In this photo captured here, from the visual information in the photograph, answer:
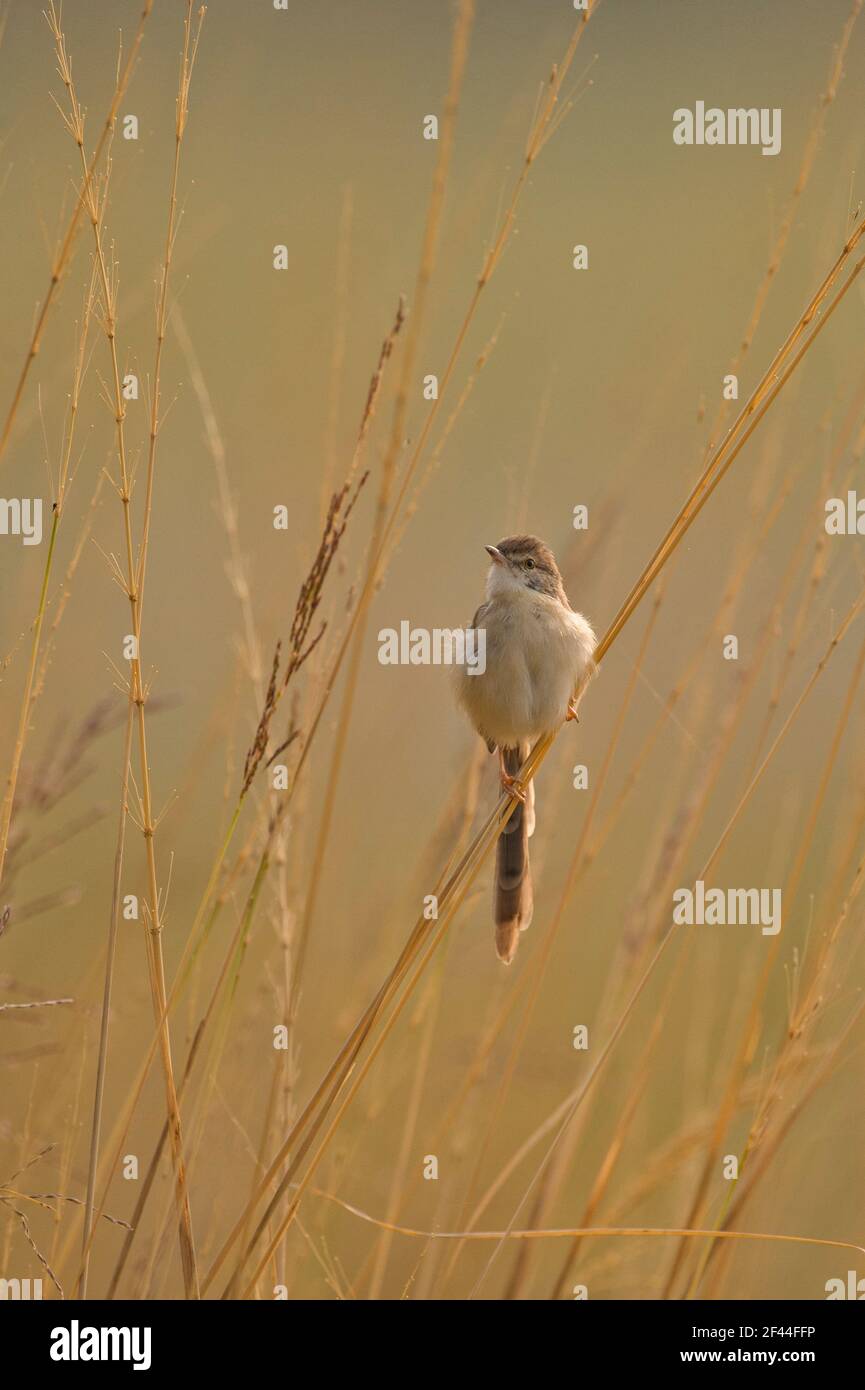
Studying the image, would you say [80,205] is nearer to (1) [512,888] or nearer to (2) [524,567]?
(1) [512,888]

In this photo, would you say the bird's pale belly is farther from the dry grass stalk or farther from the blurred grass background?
the dry grass stalk

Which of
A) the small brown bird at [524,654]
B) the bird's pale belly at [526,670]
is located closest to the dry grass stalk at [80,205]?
the small brown bird at [524,654]

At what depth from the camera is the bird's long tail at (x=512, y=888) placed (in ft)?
10.6

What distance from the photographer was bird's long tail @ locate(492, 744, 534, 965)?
3.23 meters

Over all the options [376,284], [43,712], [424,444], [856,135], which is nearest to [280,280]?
[376,284]

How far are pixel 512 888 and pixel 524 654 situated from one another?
87 centimetres

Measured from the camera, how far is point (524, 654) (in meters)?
3.89

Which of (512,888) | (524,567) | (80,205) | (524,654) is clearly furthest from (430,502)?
(80,205)

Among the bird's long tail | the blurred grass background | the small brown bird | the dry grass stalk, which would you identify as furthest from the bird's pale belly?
the dry grass stalk

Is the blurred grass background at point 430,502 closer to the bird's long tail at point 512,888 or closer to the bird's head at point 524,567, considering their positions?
the bird's long tail at point 512,888

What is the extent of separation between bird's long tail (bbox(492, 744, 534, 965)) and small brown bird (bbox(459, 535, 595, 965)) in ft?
0.37

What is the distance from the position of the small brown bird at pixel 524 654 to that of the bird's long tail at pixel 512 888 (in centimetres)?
11
